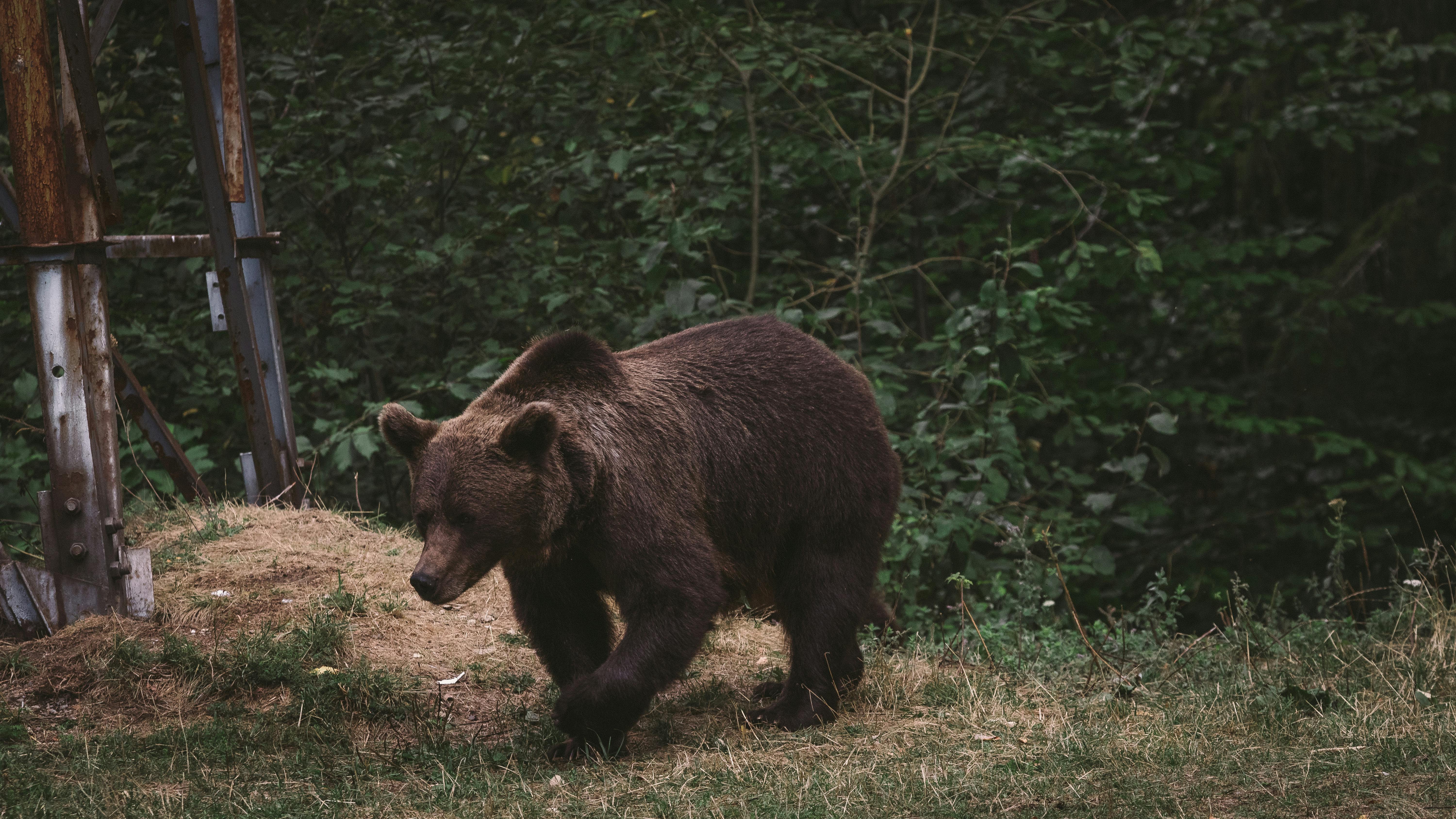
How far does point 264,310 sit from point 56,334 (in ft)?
6.30

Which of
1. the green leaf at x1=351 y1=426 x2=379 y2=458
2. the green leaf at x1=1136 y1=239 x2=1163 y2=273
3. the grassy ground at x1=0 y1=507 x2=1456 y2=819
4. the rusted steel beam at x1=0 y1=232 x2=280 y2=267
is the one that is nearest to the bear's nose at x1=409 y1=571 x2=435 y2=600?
the grassy ground at x1=0 y1=507 x2=1456 y2=819

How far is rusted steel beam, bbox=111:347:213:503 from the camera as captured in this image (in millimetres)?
6664

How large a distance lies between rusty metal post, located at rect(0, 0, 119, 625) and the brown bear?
1.71m

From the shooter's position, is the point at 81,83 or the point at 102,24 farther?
the point at 102,24

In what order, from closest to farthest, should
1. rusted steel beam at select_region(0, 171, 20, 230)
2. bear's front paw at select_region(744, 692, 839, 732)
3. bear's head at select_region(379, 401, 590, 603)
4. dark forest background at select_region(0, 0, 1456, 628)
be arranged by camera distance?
bear's head at select_region(379, 401, 590, 603)
bear's front paw at select_region(744, 692, 839, 732)
rusted steel beam at select_region(0, 171, 20, 230)
dark forest background at select_region(0, 0, 1456, 628)

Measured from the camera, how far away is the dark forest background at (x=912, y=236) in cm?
770

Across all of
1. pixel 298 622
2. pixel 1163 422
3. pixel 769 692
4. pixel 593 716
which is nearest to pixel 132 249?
pixel 298 622

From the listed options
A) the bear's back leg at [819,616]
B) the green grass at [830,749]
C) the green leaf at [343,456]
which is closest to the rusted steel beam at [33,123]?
the green grass at [830,749]

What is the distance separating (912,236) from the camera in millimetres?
10391

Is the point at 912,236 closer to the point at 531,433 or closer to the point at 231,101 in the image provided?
the point at 231,101

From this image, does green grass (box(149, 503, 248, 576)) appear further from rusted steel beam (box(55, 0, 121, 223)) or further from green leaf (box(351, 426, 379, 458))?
rusted steel beam (box(55, 0, 121, 223))

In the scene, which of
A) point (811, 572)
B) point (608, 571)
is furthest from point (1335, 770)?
point (608, 571)

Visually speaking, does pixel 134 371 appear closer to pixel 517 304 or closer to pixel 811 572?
pixel 517 304

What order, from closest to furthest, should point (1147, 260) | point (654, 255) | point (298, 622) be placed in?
1. point (298, 622)
2. point (654, 255)
3. point (1147, 260)
